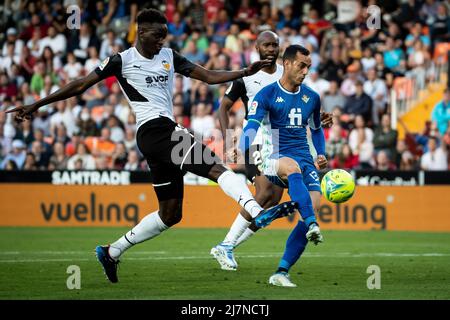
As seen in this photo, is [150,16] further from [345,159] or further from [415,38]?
[415,38]

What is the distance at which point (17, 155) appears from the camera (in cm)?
2297

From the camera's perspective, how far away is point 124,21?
26.1m

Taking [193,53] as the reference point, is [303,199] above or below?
below

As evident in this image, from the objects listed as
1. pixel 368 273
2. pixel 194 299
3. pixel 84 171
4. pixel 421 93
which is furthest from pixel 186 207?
pixel 194 299

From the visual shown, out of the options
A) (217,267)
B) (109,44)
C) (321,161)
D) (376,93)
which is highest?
(109,44)

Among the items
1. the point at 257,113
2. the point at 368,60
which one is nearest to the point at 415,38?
the point at 368,60

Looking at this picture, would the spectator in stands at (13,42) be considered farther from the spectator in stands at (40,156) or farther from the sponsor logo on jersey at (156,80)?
the sponsor logo on jersey at (156,80)

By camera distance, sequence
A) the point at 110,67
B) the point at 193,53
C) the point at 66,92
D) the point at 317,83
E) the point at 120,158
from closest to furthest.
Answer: the point at 66,92 < the point at 110,67 < the point at 120,158 < the point at 317,83 < the point at 193,53

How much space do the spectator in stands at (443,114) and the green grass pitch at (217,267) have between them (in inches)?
140

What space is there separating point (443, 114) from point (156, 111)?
40.3 ft

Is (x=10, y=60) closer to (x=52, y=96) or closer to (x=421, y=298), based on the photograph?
(x=52, y=96)

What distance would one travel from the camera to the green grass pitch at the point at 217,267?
31.9ft

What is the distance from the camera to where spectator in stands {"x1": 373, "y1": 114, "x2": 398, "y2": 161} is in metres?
21.2

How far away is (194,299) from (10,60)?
713 inches
